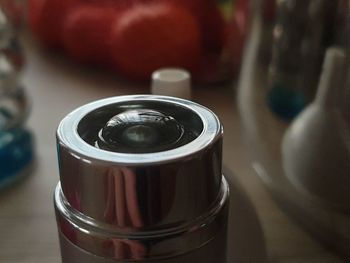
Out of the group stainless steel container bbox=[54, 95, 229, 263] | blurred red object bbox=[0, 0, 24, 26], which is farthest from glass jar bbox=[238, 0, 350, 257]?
blurred red object bbox=[0, 0, 24, 26]

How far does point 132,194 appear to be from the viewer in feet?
0.76

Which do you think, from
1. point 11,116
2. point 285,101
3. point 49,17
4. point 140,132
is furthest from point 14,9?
point 140,132

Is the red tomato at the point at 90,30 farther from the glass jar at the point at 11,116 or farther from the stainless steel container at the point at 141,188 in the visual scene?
the stainless steel container at the point at 141,188

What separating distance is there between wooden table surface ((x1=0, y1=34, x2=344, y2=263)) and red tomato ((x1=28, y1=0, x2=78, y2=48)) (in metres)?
0.05

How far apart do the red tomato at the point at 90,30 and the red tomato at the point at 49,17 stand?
1 cm

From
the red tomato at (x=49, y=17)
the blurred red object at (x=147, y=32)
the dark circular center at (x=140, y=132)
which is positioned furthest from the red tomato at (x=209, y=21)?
the dark circular center at (x=140, y=132)

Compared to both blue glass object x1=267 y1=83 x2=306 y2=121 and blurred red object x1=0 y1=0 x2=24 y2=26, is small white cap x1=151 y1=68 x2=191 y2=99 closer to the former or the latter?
blue glass object x1=267 y1=83 x2=306 y2=121

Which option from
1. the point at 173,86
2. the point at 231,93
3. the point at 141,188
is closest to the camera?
the point at 141,188

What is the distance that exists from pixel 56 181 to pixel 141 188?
227 mm

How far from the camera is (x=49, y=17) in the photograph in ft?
2.01

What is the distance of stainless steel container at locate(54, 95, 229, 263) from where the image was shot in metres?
0.23

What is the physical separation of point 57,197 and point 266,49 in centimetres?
26

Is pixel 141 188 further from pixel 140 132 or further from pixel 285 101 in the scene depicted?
pixel 285 101

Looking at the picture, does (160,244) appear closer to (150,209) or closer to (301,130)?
(150,209)
